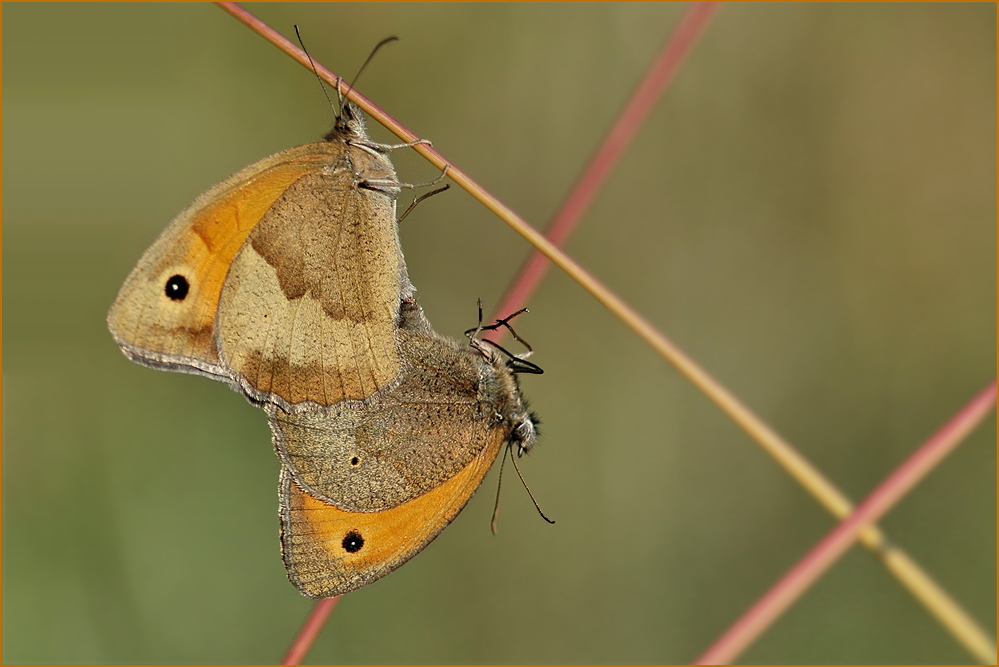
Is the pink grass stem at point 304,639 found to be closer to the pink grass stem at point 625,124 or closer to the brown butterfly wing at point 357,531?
the brown butterfly wing at point 357,531

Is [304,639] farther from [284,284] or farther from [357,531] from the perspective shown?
[284,284]

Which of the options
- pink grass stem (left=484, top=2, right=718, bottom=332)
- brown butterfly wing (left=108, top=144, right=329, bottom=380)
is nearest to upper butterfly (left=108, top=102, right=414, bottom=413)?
brown butterfly wing (left=108, top=144, right=329, bottom=380)

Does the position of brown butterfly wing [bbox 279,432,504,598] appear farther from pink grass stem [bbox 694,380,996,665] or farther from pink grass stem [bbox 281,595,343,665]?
pink grass stem [bbox 694,380,996,665]

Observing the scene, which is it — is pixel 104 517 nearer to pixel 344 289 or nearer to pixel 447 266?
pixel 344 289

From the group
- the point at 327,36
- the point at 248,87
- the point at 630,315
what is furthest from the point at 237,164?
the point at 630,315

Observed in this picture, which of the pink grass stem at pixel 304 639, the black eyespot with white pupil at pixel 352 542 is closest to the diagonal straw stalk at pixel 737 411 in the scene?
the pink grass stem at pixel 304 639

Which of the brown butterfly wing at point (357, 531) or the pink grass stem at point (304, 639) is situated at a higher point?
the pink grass stem at point (304, 639)
